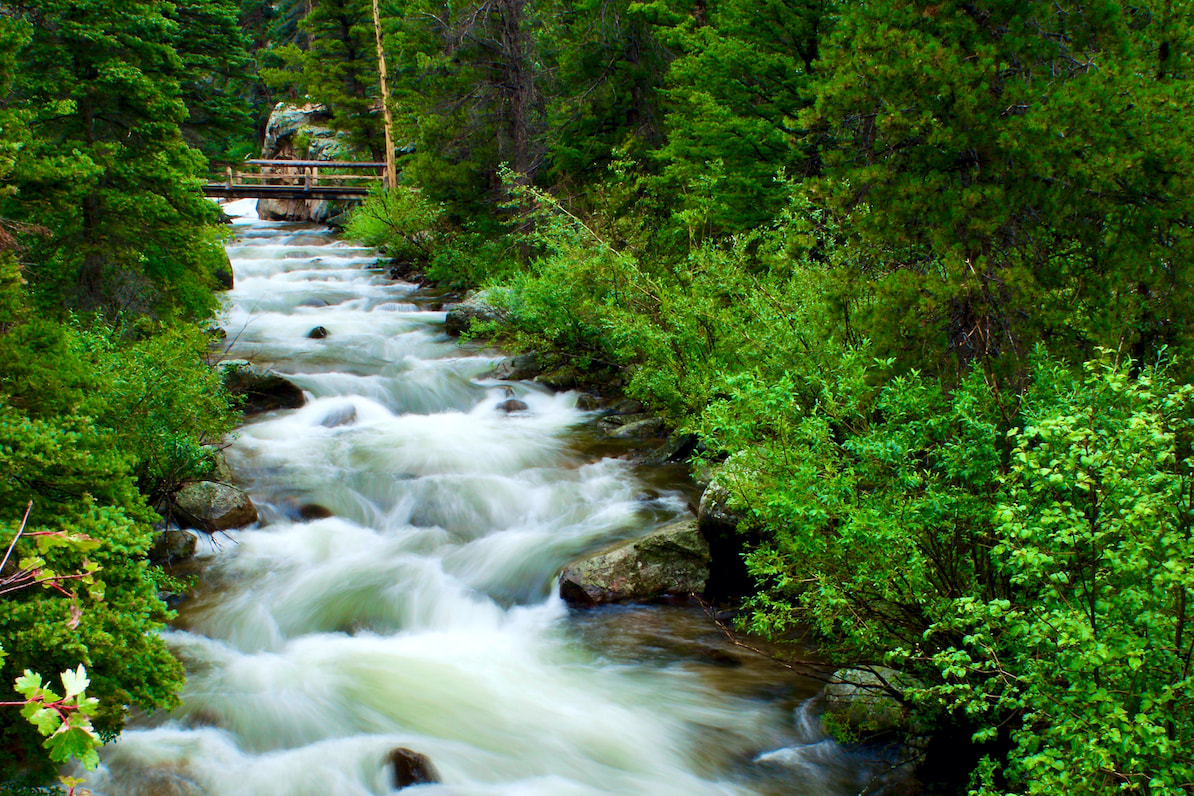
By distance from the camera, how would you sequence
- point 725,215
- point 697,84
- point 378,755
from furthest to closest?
point 697,84
point 725,215
point 378,755

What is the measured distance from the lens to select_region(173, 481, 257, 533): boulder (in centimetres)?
880

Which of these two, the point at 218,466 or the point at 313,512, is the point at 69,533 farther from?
the point at 218,466

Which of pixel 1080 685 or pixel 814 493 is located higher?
pixel 814 493

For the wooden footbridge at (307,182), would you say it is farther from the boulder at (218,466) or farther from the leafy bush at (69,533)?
the leafy bush at (69,533)

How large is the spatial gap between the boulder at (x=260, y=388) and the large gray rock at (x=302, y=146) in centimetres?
2062

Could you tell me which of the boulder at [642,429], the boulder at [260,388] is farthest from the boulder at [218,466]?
the boulder at [642,429]

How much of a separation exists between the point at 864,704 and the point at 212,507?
272 inches

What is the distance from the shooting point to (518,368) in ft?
48.0

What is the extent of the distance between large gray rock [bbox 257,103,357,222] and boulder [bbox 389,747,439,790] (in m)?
28.8

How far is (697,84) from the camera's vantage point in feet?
45.7

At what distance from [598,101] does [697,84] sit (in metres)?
4.66

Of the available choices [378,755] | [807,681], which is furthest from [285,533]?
[807,681]

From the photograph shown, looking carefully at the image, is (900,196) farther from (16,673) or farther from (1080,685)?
(16,673)

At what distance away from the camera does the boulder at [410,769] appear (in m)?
5.80
